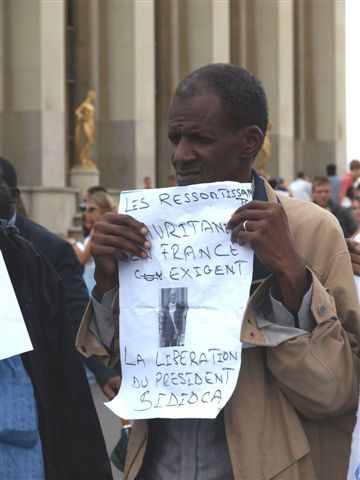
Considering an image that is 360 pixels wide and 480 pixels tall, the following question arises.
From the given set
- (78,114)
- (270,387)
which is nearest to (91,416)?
(270,387)

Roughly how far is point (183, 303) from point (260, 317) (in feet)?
0.90

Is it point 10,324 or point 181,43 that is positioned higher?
point 181,43

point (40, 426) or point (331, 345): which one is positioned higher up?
point (331, 345)

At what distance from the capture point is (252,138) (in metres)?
3.72

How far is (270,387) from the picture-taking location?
360cm

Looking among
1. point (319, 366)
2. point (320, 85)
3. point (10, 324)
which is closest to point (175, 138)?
point (319, 366)

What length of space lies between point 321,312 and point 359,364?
26cm

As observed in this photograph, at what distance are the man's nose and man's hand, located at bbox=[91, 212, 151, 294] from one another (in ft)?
0.84

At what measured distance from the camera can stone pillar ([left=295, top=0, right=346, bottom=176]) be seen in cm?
4409

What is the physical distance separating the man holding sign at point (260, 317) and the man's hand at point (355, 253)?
141 millimetres

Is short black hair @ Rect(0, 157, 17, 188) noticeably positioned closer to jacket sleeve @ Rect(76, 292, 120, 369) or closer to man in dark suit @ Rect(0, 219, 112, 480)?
man in dark suit @ Rect(0, 219, 112, 480)

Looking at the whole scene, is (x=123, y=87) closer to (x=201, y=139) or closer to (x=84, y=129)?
(x=84, y=129)

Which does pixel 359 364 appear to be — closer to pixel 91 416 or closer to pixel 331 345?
pixel 331 345

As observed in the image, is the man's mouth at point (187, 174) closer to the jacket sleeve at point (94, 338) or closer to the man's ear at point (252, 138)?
the man's ear at point (252, 138)
